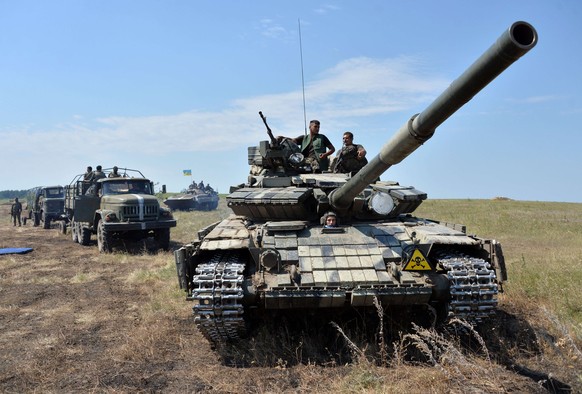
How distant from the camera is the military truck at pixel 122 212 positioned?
17.1 meters

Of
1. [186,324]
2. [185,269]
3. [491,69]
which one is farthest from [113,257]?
[491,69]

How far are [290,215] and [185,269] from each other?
5.77 feet

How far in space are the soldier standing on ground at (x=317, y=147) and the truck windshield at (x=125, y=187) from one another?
1000cm

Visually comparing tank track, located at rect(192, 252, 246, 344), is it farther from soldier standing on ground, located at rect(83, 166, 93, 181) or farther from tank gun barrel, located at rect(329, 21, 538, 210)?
soldier standing on ground, located at rect(83, 166, 93, 181)

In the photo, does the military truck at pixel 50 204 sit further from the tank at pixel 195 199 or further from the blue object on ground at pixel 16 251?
the blue object on ground at pixel 16 251

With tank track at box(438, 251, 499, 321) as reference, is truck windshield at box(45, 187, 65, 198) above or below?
above

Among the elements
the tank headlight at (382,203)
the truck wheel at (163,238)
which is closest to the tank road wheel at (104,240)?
the truck wheel at (163,238)

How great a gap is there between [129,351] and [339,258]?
3.09 m

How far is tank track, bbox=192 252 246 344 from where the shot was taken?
250 inches

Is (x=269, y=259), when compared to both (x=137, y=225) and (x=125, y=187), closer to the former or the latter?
(x=137, y=225)

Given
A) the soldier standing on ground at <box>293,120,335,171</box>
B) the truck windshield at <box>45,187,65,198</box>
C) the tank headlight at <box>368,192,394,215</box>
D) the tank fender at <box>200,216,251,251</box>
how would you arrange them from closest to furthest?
the tank fender at <box>200,216,251,251</box> < the tank headlight at <box>368,192,394,215</box> < the soldier standing on ground at <box>293,120,335,171</box> < the truck windshield at <box>45,187,65,198</box>

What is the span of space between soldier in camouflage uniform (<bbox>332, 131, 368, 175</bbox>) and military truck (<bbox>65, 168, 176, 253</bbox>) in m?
9.49

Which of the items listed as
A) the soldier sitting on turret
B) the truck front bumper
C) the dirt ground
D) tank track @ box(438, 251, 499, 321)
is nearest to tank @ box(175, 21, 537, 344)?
tank track @ box(438, 251, 499, 321)

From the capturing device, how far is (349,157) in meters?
9.48
